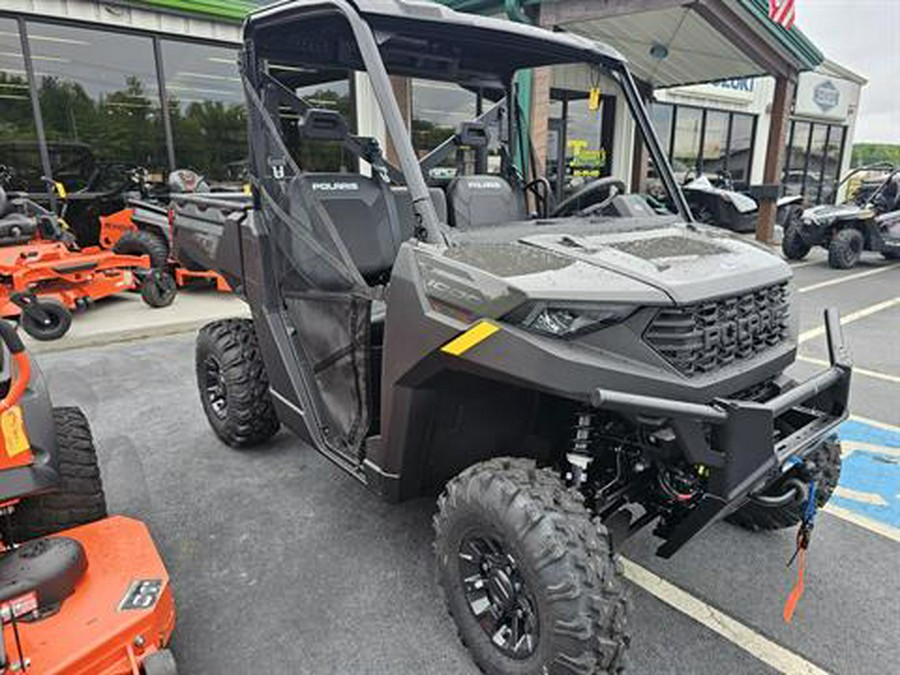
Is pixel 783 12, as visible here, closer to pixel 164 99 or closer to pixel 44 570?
pixel 164 99

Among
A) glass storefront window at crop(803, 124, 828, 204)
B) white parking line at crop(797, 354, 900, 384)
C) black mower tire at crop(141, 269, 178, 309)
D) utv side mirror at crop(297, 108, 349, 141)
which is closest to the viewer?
utv side mirror at crop(297, 108, 349, 141)

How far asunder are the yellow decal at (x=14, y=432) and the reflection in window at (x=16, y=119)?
714 cm

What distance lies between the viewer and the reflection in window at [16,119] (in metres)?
7.28

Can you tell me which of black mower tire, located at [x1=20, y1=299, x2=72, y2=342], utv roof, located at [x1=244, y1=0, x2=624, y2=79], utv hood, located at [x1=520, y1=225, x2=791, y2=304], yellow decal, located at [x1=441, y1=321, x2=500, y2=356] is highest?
utv roof, located at [x1=244, y1=0, x2=624, y2=79]

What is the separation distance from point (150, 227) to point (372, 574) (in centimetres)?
649

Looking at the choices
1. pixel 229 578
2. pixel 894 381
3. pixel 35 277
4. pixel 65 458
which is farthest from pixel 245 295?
pixel 894 381

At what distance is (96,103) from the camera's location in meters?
8.11

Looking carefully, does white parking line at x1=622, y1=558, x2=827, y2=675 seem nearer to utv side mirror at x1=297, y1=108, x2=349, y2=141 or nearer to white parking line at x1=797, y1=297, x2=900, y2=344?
utv side mirror at x1=297, y1=108, x2=349, y2=141

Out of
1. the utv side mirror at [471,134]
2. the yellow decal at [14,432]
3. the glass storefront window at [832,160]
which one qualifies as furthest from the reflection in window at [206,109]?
the glass storefront window at [832,160]

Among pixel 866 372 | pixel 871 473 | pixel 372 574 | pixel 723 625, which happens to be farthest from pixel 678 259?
pixel 866 372

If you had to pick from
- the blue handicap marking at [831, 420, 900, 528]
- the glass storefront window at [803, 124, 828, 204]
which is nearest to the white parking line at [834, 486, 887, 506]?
the blue handicap marking at [831, 420, 900, 528]

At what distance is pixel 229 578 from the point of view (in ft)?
8.35

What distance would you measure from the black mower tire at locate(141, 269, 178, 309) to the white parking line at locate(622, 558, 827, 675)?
6.01 meters

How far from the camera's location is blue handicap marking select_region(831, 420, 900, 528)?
3100 millimetres
